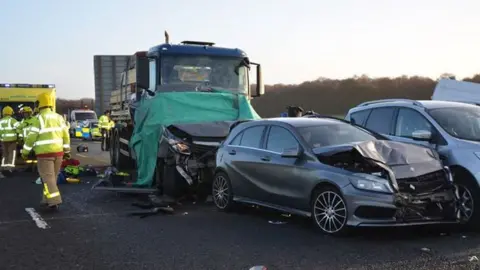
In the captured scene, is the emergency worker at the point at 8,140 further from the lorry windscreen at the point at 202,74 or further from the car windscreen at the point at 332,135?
the car windscreen at the point at 332,135

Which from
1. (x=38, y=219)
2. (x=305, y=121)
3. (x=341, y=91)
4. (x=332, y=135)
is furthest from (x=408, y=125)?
(x=341, y=91)

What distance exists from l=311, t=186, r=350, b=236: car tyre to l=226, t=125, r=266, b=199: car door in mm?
1229

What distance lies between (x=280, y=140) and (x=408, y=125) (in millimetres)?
2016

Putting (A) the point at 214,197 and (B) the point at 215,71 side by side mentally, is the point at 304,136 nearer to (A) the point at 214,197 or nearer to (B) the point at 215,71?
(A) the point at 214,197

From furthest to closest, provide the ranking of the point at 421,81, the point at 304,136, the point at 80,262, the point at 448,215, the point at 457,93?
the point at 421,81 → the point at 457,93 → the point at 304,136 → the point at 448,215 → the point at 80,262

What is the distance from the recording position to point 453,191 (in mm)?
6852

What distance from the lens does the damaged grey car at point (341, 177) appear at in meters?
6.45

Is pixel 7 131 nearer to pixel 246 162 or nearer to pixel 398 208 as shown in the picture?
pixel 246 162

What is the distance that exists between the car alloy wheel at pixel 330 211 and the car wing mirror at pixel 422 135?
1.81 metres

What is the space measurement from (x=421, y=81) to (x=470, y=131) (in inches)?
1978

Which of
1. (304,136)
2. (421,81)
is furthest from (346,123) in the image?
(421,81)

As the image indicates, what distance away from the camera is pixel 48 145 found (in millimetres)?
9109

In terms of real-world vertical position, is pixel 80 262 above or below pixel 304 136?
below

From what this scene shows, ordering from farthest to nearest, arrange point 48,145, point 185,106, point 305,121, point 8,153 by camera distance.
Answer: point 8,153, point 185,106, point 48,145, point 305,121
